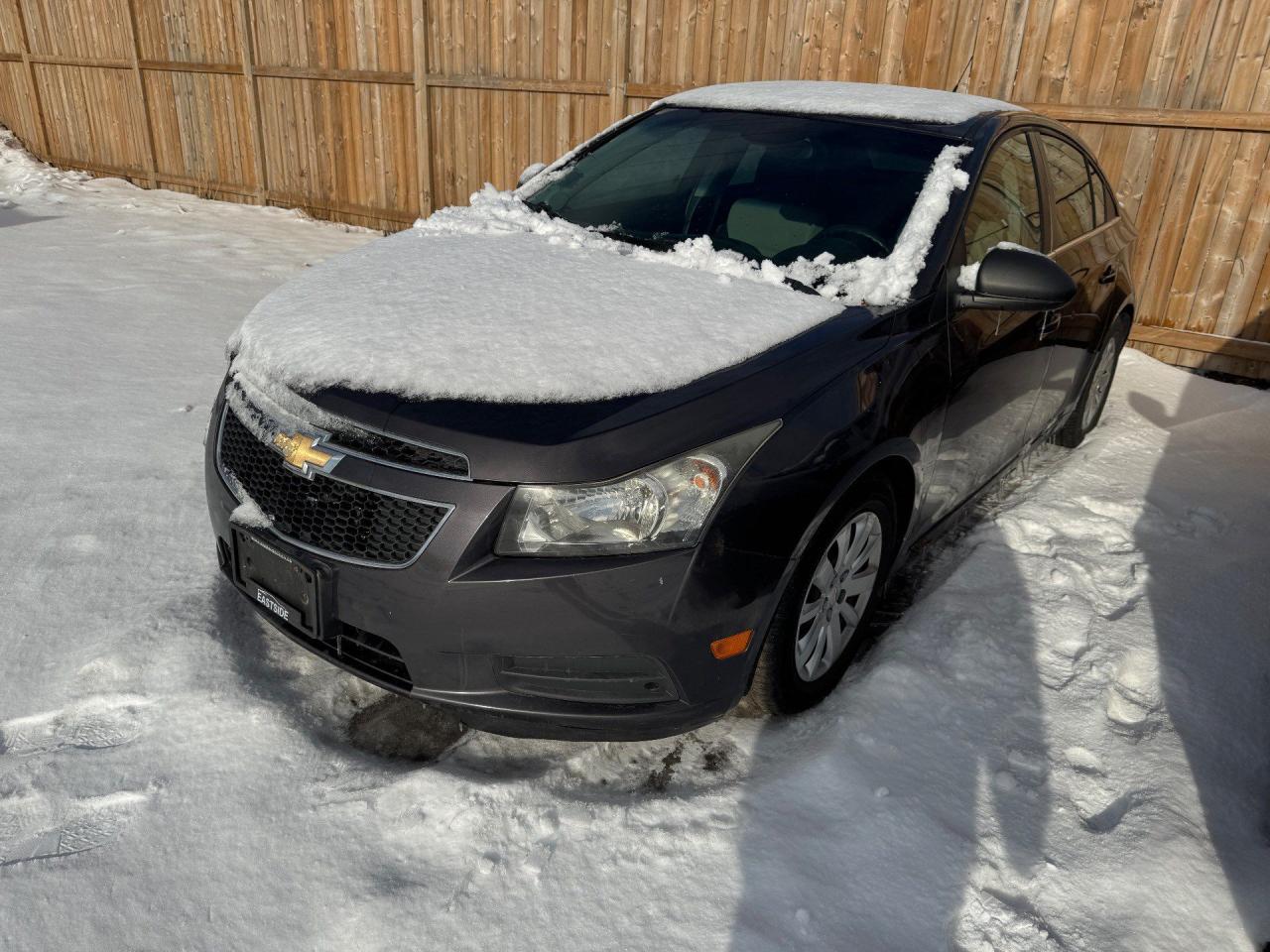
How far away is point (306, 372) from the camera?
6.64 ft

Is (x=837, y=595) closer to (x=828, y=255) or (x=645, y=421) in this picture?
(x=645, y=421)

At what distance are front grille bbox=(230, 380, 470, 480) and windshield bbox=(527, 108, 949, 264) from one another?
135cm

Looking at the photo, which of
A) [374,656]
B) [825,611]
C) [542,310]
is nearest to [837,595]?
[825,611]

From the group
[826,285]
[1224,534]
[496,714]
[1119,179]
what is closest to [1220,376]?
[1119,179]

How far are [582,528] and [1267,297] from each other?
17.8 ft

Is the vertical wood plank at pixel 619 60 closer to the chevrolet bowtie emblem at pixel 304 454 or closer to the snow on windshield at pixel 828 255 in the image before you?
the snow on windshield at pixel 828 255

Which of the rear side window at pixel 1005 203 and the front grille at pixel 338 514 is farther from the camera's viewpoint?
the rear side window at pixel 1005 203

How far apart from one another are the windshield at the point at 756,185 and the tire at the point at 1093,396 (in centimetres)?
188

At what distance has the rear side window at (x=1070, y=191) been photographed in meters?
3.53

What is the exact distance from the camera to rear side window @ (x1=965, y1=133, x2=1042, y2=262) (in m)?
2.84

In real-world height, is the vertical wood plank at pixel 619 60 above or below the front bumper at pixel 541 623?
above

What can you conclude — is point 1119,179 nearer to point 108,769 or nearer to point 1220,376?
point 1220,376

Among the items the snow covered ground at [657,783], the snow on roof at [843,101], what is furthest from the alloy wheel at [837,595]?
the snow on roof at [843,101]

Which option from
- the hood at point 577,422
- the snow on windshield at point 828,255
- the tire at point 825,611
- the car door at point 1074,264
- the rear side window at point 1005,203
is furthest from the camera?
the car door at point 1074,264
